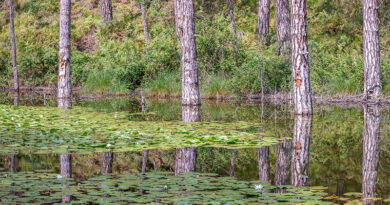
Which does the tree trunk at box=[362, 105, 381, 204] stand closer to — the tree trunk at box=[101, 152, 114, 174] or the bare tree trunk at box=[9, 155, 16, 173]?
the tree trunk at box=[101, 152, 114, 174]

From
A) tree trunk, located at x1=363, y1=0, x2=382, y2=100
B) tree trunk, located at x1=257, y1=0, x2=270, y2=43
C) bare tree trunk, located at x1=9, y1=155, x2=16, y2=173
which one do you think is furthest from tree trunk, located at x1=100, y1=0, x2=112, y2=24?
bare tree trunk, located at x1=9, y1=155, x2=16, y2=173

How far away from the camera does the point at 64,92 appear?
17.2 meters

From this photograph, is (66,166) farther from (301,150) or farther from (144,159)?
(301,150)

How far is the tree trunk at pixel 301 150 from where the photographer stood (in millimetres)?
5698

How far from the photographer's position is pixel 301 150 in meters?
7.48

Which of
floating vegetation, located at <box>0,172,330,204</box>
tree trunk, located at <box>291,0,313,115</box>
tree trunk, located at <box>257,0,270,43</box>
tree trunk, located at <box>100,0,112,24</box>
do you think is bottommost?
floating vegetation, located at <box>0,172,330,204</box>

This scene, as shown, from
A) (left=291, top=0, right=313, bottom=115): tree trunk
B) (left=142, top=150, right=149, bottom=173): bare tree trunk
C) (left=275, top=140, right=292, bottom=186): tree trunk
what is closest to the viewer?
(left=275, top=140, right=292, bottom=186): tree trunk

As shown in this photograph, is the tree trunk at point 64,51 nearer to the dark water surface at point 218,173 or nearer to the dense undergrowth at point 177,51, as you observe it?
the dense undergrowth at point 177,51

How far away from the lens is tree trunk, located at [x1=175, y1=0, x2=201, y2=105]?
13.6 meters

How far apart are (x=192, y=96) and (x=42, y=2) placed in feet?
75.8

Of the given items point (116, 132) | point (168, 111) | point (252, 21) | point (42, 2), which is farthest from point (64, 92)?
point (42, 2)

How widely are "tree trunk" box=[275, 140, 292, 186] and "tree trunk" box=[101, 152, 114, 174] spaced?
1.98m

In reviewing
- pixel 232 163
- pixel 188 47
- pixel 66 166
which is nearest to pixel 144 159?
pixel 66 166

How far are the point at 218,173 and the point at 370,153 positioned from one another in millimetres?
2478
